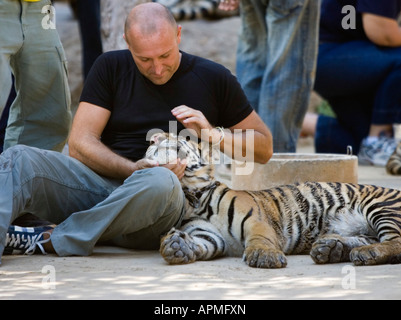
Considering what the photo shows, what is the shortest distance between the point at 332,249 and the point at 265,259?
15.4 inches

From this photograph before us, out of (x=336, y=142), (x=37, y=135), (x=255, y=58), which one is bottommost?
(x=336, y=142)

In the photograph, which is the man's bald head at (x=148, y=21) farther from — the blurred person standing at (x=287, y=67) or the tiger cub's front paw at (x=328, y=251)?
the blurred person standing at (x=287, y=67)

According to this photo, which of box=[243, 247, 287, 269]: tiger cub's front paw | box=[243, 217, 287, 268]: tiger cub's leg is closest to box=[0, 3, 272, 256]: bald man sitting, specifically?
box=[243, 217, 287, 268]: tiger cub's leg

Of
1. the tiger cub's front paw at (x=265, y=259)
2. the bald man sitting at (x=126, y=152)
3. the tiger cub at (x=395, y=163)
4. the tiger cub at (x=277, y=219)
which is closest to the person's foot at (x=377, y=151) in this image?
the tiger cub at (x=395, y=163)

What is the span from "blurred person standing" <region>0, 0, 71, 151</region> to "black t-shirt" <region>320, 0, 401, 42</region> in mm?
3342

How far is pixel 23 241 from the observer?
4324mm

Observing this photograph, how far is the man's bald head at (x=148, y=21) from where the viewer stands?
4348mm

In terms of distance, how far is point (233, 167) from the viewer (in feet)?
19.0

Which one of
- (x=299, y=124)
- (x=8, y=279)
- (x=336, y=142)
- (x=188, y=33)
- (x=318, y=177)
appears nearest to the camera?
(x=8, y=279)

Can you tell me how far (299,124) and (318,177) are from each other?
1.05m

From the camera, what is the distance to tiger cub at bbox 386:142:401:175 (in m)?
7.33

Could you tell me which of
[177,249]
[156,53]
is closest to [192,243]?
[177,249]
